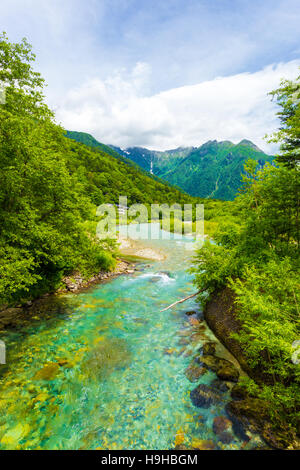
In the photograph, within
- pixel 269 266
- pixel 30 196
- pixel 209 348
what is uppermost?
pixel 30 196

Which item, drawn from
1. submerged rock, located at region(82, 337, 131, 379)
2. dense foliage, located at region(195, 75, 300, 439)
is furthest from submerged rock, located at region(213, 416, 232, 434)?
submerged rock, located at region(82, 337, 131, 379)

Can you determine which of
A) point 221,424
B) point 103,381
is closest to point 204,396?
point 221,424

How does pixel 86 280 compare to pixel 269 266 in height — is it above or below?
below

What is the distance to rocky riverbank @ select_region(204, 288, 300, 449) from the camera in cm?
530

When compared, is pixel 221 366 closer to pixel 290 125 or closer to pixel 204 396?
pixel 204 396

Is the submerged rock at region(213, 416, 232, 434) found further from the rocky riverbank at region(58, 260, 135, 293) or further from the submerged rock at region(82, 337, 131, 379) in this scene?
the rocky riverbank at region(58, 260, 135, 293)

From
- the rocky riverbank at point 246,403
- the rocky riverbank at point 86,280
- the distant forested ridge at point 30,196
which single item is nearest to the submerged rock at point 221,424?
the rocky riverbank at point 246,403

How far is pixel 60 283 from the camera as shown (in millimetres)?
15781

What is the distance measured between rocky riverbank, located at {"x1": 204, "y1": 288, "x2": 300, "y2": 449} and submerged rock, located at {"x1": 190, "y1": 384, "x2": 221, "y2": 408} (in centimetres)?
50

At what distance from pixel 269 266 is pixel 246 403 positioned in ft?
14.4

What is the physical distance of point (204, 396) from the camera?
279 inches

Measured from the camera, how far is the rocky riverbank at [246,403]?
17.4ft
